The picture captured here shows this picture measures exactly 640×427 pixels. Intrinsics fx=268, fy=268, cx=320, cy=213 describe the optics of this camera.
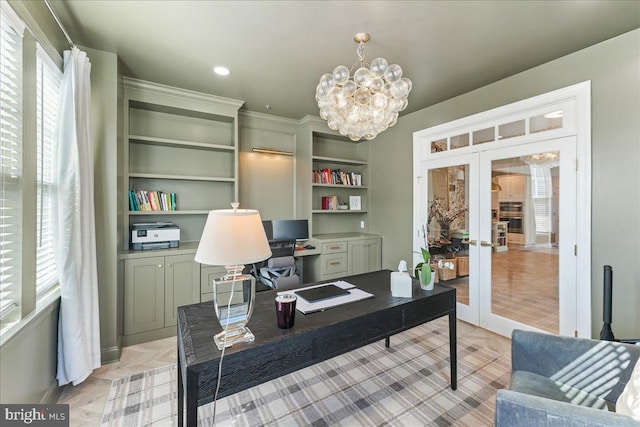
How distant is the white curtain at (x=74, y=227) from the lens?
75.8 inches

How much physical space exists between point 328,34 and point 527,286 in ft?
10.1

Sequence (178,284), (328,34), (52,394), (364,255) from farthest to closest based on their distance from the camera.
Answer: (364,255), (178,284), (328,34), (52,394)

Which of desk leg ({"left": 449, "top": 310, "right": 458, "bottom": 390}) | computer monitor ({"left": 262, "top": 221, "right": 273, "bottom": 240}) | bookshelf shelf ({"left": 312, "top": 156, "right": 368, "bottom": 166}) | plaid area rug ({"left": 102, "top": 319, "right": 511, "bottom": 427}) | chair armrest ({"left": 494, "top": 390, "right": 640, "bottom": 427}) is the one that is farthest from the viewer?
bookshelf shelf ({"left": 312, "top": 156, "right": 368, "bottom": 166})

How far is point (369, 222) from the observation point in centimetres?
462

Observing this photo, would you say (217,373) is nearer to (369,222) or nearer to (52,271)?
(52,271)

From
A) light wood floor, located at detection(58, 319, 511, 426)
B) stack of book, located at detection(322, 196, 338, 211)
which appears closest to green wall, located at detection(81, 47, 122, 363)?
light wood floor, located at detection(58, 319, 511, 426)

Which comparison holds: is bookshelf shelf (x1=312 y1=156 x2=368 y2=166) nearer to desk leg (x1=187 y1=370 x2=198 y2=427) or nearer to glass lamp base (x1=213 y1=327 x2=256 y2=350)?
glass lamp base (x1=213 y1=327 x2=256 y2=350)

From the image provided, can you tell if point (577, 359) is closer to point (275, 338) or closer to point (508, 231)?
point (275, 338)

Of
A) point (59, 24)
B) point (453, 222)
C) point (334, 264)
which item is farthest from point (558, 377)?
point (59, 24)

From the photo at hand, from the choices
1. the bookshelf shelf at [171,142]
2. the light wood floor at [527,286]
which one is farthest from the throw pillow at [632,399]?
the bookshelf shelf at [171,142]

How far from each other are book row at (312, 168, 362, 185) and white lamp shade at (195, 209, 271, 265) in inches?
115

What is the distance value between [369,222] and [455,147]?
1.82m

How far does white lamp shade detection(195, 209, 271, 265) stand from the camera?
118cm

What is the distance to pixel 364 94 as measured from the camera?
6.48ft
